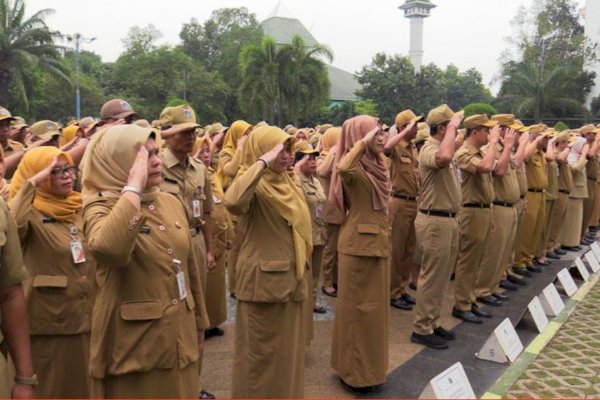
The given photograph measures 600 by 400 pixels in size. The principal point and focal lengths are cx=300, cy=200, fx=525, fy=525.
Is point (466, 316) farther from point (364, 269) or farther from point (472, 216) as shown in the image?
Result: point (364, 269)

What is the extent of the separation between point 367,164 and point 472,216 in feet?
7.09

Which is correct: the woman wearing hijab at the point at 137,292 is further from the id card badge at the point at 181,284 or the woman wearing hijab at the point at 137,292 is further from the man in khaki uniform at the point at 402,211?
the man in khaki uniform at the point at 402,211

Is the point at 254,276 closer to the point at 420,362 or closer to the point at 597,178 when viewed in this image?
the point at 420,362

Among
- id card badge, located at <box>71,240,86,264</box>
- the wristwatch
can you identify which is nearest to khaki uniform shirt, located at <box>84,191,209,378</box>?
the wristwatch

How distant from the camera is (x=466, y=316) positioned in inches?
219

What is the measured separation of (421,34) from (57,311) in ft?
255

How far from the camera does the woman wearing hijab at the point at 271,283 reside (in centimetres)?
319

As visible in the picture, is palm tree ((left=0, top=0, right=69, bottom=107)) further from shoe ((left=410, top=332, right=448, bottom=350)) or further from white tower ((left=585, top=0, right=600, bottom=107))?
white tower ((left=585, top=0, right=600, bottom=107))

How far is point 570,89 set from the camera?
3356 cm

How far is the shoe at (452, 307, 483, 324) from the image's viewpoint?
18.0 ft

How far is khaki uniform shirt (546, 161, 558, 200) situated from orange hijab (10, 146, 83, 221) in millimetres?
6972

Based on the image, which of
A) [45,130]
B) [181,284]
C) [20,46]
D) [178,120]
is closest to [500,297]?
[178,120]

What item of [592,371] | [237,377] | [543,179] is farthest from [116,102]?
[543,179]

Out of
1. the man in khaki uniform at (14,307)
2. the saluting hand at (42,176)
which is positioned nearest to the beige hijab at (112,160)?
the man in khaki uniform at (14,307)
